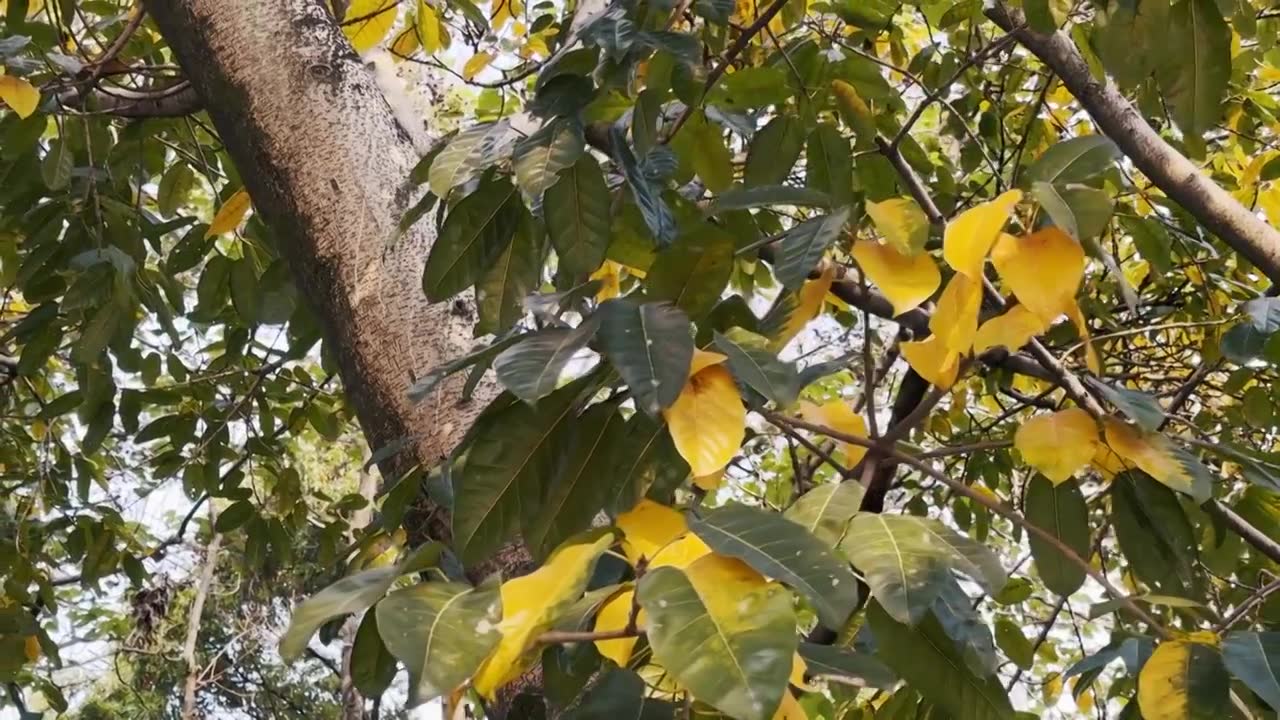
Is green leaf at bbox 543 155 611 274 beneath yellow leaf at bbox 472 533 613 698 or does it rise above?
above

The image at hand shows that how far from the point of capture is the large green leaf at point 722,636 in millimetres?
444

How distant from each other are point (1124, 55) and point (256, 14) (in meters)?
0.84

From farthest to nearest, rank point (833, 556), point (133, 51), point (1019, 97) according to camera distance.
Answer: point (1019, 97) → point (133, 51) → point (833, 556)

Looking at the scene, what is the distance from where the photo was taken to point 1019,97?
99.7 inches

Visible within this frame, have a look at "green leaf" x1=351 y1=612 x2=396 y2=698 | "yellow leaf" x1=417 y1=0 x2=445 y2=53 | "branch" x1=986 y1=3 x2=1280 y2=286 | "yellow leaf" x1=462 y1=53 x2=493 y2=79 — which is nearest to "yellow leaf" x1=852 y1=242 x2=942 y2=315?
"green leaf" x1=351 y1=612 x2=396 y2=698

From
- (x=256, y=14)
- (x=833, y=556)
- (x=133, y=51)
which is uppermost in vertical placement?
(x=133, y=51)

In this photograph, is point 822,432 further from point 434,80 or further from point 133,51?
point 434,80

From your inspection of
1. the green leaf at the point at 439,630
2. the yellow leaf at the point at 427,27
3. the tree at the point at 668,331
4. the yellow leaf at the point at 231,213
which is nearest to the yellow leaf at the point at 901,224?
the tree at the point at 668,331

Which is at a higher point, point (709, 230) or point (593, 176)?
point (593, 176)

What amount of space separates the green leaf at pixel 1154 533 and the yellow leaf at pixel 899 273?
9.4 inches

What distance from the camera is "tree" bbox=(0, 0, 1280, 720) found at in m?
0.56

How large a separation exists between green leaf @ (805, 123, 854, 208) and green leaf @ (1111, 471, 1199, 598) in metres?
0.44

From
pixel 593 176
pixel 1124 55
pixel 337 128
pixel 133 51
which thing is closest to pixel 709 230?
pixel 593 176

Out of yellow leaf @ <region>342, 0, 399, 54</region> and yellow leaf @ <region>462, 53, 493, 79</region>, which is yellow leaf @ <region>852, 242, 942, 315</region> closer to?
yellow leaf @ <region>342, 0, 399, 54</region>
